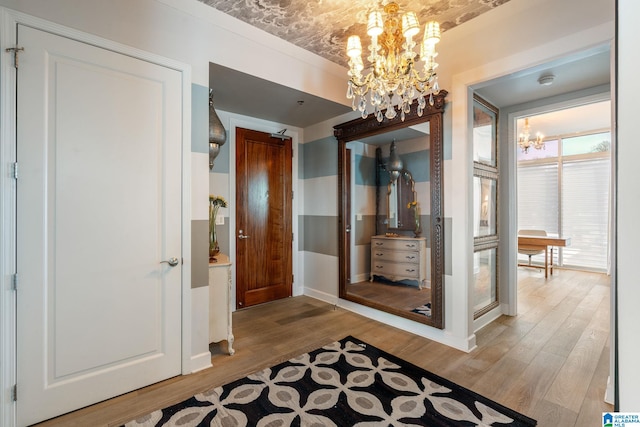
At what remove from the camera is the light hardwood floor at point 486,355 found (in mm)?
1937

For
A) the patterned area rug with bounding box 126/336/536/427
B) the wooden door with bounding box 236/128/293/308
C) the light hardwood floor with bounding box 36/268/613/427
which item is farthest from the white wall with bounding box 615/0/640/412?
the wooden door with bounding box 236/128/293/308

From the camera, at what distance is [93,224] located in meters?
1.96

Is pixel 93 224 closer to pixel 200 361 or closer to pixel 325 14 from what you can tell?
pixel 200 361

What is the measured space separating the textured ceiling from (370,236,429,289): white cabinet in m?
2.46

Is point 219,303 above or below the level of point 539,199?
below

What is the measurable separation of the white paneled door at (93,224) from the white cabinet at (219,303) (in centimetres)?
34

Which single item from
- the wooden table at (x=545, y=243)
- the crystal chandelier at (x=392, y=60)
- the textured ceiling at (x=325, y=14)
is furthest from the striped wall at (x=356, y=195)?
the wooden table at (x=545, y=243)

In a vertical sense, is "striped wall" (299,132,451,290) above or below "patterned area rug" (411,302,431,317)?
above

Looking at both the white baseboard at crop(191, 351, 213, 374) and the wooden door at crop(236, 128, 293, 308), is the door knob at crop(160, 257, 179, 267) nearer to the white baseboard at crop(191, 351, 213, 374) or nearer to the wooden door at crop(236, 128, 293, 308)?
the white baseboard at crop(191, 351, 213, 374)

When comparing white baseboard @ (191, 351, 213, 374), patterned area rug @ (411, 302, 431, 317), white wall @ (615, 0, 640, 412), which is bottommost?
white baseboard @ (191, 351, 213, 374)

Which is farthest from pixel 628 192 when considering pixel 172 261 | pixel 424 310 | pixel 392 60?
pixel 424 310

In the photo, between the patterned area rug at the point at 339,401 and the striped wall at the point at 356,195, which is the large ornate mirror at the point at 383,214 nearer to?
the striped wall at the point at 356,195

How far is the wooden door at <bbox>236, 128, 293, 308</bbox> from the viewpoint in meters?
3.86

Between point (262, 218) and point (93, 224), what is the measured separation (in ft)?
7.30
